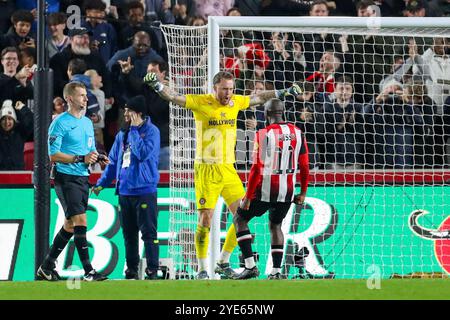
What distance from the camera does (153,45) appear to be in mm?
17688

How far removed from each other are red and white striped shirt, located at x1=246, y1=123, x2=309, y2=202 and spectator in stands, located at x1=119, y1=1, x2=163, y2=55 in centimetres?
437

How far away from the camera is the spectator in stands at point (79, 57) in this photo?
17062 millimetres

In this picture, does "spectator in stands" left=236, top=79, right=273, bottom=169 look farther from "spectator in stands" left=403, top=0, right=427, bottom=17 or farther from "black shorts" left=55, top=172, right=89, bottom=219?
"spectator in stands" left=403, top=0, right=427, bottom=17

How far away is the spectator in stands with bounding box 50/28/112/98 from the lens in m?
17.1

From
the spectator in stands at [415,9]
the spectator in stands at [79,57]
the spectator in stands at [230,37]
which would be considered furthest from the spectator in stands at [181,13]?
the spectator in stands at [415,9]

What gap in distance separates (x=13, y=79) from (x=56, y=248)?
3699mm

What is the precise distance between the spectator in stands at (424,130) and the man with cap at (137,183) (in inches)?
131

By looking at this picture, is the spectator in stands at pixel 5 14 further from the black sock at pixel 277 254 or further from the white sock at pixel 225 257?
the black sock at pixel 277 254

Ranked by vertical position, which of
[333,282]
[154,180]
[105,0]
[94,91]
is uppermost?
[105,0]

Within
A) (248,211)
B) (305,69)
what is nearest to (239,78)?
(305,69)

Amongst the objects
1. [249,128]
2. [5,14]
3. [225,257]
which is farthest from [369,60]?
[5,14]

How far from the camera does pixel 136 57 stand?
1733cm

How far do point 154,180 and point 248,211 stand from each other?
65.6 inches

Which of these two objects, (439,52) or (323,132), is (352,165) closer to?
(323,132)
